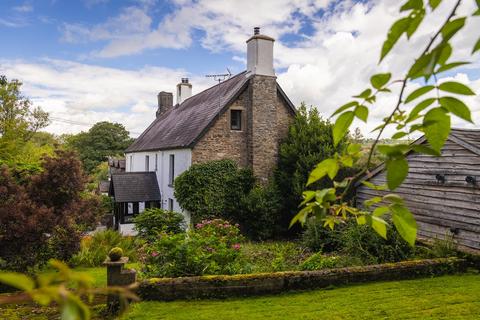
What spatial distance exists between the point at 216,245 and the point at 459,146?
8.40m

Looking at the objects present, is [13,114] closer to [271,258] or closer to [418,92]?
[271,258]

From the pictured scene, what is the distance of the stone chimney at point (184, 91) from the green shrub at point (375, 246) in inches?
861

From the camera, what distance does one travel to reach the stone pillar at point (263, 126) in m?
18.4

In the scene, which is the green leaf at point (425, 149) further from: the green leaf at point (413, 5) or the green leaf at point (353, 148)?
the green leaf at point (413, 5)

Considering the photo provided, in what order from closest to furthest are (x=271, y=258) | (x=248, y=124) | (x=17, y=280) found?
(x=17, y=280), (x=271, y=258), (x=248, y=124)

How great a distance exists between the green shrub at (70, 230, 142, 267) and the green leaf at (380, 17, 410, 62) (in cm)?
1394

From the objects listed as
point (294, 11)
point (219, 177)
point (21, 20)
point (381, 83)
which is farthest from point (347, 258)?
point (21, 20)

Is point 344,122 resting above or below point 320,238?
above

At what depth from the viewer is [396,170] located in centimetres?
86

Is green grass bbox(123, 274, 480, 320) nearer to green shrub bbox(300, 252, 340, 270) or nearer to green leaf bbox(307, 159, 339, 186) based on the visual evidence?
green shrub bbox(300, 252, 340, 270)

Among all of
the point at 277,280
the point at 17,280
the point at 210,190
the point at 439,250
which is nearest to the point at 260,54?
the point at 210,190

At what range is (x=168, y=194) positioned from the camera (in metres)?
21.1

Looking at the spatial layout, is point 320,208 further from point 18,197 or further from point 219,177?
point 219,177

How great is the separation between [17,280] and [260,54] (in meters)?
18.6
